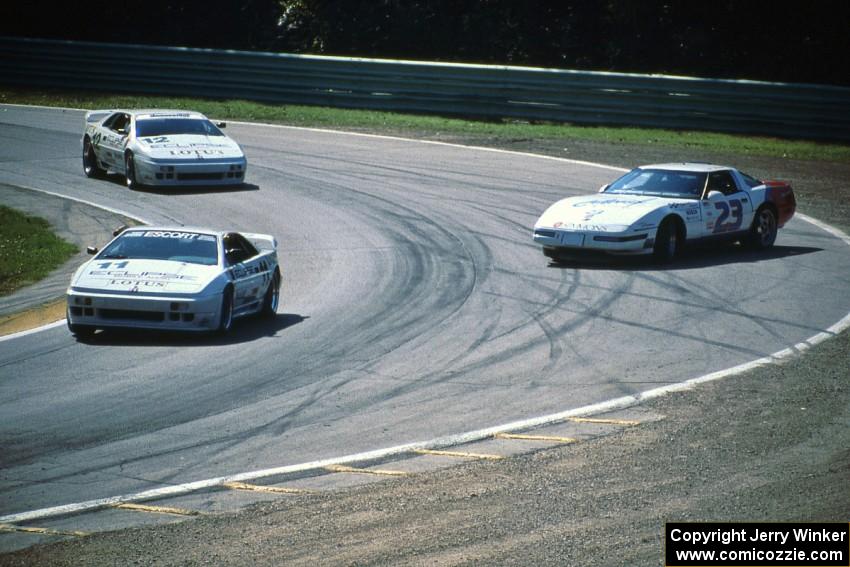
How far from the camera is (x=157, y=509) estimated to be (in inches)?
310

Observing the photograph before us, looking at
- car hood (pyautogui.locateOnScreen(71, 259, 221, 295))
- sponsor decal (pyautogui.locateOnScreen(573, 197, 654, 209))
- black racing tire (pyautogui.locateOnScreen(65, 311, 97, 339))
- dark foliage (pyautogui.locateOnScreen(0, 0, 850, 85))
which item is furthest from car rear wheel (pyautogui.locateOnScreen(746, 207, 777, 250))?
dark foliage (pyautogui.locateOnScreen(0, 0, 850, 85))

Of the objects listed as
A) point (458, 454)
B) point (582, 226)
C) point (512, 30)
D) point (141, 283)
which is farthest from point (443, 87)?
point (458, 454)

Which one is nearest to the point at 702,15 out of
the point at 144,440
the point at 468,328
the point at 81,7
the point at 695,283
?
the point at 81,7

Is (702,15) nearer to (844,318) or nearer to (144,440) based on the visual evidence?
(844,318)

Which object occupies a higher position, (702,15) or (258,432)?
(702,15)

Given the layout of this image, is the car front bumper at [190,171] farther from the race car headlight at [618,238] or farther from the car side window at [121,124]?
the race car headlight at [618,238]

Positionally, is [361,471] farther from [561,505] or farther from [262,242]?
[262,242]

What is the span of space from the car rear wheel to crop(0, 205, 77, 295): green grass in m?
9.97

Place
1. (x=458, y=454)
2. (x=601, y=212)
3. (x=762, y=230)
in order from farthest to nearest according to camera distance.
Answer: (x=762, y=230), (x=601, y=212), (x=458, y=454)

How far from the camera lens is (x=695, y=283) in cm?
1620

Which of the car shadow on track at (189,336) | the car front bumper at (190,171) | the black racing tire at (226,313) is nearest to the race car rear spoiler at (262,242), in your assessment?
the car shadow on track at (189,336)

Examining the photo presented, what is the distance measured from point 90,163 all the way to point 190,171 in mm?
2521

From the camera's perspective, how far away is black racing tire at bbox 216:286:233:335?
13.1m

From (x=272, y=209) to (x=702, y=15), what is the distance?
2017 cm
